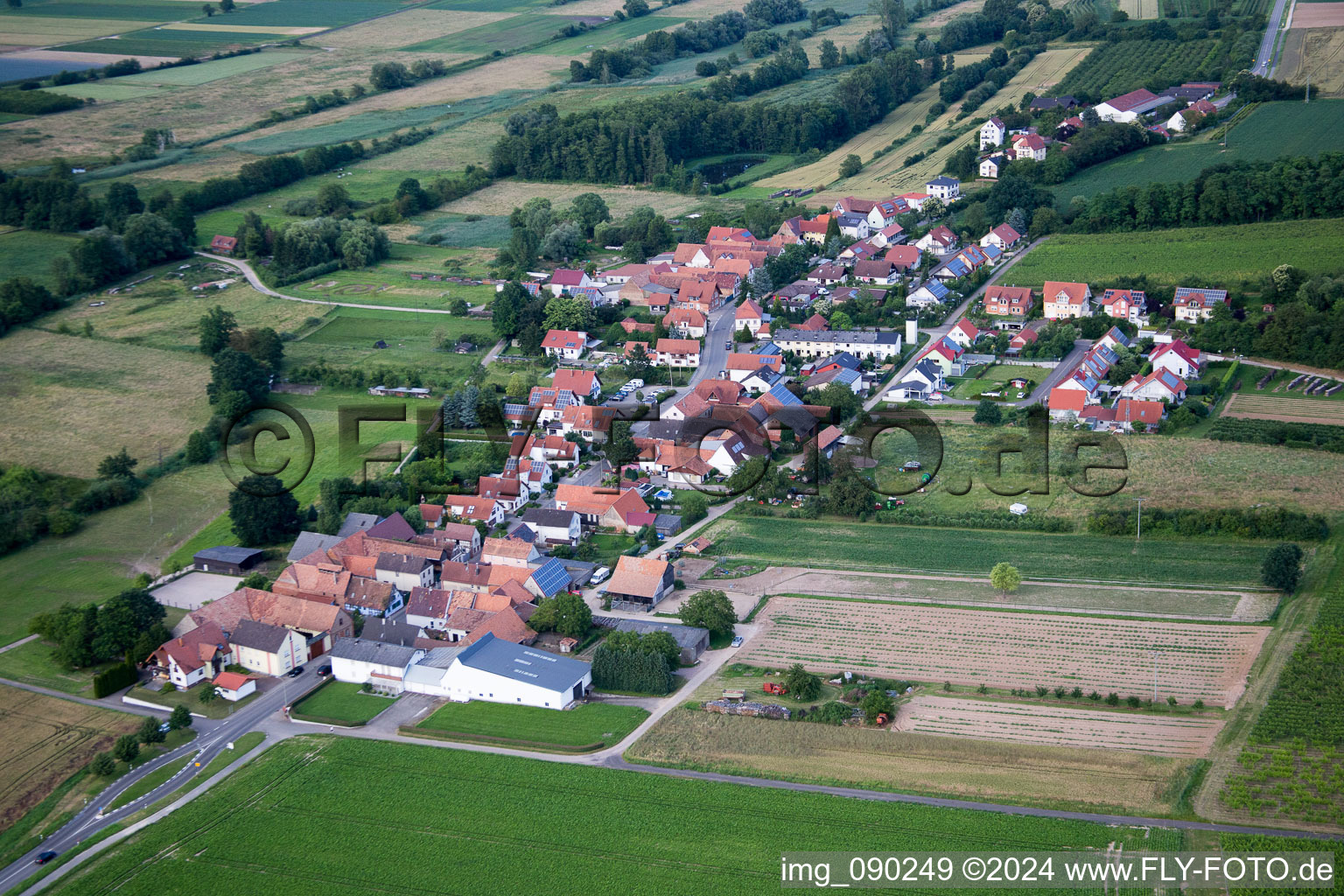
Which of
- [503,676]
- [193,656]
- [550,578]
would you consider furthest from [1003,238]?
[193,656]

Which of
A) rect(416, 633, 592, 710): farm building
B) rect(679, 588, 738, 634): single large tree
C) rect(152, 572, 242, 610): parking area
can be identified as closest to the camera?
rect(416, 633, 592, 710): farm building

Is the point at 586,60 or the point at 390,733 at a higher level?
the point at 586,60

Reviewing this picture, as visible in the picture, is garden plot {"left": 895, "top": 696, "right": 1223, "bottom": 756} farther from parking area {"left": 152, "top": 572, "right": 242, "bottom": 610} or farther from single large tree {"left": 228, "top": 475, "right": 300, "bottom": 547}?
single large tree {"left": 228, "top": 475, "right": 300, "bottom": 547}

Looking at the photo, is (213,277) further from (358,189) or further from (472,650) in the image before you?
(472,650)

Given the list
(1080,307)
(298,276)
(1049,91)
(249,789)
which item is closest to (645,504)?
(249,789)

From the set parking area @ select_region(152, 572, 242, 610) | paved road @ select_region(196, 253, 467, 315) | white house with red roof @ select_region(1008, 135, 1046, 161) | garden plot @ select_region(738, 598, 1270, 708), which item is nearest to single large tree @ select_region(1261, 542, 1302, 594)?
garden plot @ select_region(738, 598, 1270, 708)

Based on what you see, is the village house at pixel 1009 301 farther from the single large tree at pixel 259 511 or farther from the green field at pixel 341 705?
the green field at pixel 341 705
